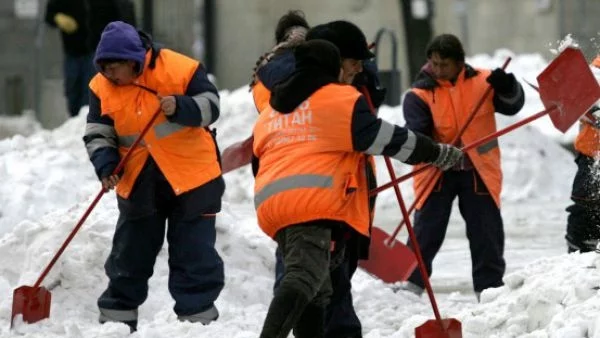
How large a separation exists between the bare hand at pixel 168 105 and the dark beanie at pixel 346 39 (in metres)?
0.89

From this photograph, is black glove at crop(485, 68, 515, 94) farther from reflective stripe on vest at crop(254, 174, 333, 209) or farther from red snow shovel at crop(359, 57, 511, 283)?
reflective stripe on vest at crop(254, 174, 333, 209)

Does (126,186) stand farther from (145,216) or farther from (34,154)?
(34,154)

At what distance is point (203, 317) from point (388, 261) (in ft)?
5.69

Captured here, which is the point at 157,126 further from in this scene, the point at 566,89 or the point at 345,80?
the point at 566,89

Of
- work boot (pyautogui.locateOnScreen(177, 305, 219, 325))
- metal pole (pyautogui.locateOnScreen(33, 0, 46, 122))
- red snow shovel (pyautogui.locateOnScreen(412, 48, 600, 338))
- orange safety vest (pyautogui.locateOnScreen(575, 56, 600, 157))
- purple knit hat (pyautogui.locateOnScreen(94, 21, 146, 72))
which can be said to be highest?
purple knit hat (pyautogui.locateOnScreen(94, 21, 146, 72))

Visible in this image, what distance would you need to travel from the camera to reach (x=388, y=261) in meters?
10.3

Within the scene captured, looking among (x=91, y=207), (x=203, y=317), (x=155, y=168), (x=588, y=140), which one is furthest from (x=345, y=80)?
(x=588, y=140)

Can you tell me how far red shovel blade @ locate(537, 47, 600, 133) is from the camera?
27.2 feet

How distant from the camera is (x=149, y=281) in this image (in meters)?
9.77

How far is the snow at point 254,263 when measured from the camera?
767cm

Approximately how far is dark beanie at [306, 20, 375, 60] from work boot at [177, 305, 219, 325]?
161 cm

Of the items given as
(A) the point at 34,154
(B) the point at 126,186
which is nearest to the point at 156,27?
(A) the point at 34,154

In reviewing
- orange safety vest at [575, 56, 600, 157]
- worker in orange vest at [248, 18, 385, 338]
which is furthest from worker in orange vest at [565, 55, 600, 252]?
worker in orange vest at [248, 18, 385, 338]

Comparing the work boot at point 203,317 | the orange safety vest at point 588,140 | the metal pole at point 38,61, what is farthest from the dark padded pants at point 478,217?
the metal pole at point 38,61
